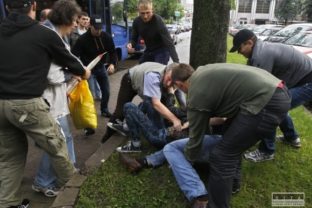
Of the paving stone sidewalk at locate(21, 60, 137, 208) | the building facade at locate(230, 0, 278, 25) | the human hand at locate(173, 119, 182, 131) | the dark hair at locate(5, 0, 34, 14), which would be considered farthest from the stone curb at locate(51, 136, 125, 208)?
the building facade at locate(230, 0, 278, 25)

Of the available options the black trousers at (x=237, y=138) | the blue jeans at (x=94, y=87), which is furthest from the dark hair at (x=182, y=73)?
the blue jeans at (x=94, y=87)

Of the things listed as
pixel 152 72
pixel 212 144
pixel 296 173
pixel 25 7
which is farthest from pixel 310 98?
pixel 25 7

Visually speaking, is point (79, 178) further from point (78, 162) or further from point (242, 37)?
point (242, 37)

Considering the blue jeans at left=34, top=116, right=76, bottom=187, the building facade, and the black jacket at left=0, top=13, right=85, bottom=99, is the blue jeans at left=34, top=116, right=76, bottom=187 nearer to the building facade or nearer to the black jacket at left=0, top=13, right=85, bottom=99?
the black jacket at left=0, top=13, right=85, bottom=99

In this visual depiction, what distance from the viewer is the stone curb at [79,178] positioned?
3369 mm

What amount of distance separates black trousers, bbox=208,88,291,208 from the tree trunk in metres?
2.07

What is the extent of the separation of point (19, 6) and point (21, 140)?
1247mm

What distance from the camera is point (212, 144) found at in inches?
133

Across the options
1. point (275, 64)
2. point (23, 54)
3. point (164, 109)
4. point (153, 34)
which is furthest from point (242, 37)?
point (23, 54)

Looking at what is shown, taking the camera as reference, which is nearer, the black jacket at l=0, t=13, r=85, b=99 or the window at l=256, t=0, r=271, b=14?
the black jacket at l=0, t=13, r=85, b=99

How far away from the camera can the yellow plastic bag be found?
4.07 metres

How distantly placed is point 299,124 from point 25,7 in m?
4.47

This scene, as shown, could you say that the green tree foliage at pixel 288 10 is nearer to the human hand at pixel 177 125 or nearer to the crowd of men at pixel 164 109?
the crowd of men at pixel 164 109

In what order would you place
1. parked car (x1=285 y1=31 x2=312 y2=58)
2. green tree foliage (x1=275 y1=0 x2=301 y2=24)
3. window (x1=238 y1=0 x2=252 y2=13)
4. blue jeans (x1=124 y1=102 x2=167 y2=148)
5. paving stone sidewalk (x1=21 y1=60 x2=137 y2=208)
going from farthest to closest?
window (x1=238 y1=0 x2=252 y2=13) → green tree foliage (x1=275 y1=0 x2=301 y2=24) → parked car (x1=285 y1=31 x2=312 y2=58) → blue jeans (x1=124 y1=102 x2=167 y2=148) → paving stone sidewalk (x1=21 y1=60 x2=137 y2=208)
